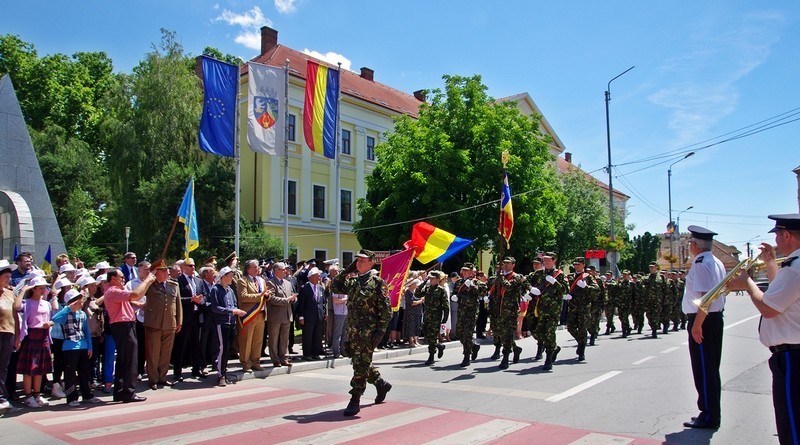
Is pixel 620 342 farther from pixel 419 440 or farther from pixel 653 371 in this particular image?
pixel 419 440

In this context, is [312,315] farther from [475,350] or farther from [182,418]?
[182,418]

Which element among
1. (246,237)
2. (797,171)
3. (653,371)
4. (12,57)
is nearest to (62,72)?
(12,57)

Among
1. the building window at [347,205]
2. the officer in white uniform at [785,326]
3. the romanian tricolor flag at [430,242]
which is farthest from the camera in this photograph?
the building window at [347,205]

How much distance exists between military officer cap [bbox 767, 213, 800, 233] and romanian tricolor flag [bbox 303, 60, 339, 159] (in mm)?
16332

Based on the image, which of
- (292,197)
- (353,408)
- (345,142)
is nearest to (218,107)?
(353,408)

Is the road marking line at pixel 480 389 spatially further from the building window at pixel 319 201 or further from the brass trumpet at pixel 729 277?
the building window at pixel 319 201

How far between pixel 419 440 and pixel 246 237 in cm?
2613

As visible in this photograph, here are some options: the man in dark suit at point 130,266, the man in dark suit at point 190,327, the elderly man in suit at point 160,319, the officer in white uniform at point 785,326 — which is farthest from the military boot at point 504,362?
the man in dark suit at point 130,266

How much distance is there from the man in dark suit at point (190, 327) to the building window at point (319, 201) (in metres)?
28.1

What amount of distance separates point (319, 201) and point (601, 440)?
3409 cm

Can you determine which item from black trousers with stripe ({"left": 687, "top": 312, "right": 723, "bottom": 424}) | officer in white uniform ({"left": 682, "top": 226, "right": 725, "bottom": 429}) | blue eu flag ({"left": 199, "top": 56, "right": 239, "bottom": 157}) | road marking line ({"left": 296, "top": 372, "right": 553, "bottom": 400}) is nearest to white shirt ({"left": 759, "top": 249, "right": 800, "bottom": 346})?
officer in white uniform ({"left": 682, "top": 226, "right": 725, "bottom": 429})

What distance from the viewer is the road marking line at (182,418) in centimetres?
683

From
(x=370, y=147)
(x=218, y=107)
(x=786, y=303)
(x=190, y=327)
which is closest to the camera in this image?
(x=786, y=303)

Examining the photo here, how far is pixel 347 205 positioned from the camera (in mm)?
41406
